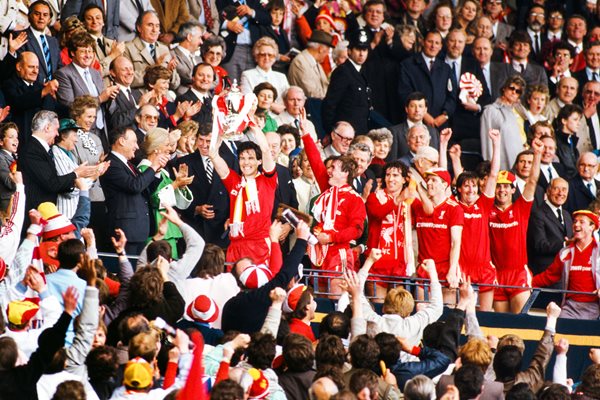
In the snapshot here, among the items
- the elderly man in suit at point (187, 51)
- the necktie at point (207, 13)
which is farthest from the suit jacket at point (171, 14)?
the elderly man in suit at point (187, 51)

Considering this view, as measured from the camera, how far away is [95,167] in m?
12.7

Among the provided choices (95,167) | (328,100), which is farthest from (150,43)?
(95,167)

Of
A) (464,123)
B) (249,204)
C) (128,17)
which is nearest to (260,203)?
(249,204)

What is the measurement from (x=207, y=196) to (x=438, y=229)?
2283 mm

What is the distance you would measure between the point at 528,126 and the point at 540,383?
6.93m

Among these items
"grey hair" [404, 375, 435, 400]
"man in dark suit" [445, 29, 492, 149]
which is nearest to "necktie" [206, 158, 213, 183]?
"man in dark suit" [445, 29, 492, 149]

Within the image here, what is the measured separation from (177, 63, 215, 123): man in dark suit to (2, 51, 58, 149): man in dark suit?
6.01ft

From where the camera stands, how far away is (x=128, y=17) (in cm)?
1644

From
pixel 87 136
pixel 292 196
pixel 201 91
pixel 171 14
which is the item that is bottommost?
pixel 292 196

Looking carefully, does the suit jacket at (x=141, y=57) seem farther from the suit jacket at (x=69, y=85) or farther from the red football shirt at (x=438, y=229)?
the red football shirt at (x=438, y=229)

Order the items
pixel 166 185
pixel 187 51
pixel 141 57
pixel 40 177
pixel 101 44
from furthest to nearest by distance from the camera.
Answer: pixel 187 51, pixel 141 57, pixel 101 44, pixel 166 185, pixel 40 177

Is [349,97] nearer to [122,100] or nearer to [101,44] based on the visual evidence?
[101,44]

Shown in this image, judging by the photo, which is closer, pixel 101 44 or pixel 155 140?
pixel 155 140

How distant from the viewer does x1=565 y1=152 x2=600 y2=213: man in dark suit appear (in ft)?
54.6
